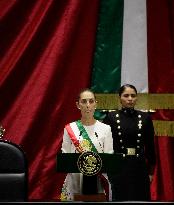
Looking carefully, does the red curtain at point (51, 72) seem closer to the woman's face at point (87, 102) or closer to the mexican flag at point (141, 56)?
the mexican flag at point (141, 56)

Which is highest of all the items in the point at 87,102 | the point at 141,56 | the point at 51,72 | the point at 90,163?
the point at 141,56

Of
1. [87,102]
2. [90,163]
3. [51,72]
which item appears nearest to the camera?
[90,163]

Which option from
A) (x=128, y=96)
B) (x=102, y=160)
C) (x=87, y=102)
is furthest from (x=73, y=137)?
(x=102, y=160)

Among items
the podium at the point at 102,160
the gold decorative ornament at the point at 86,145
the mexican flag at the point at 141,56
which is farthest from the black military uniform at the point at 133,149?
the podium at the point at 102,160

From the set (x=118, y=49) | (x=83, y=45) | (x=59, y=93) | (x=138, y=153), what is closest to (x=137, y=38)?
(x=118, y=49)

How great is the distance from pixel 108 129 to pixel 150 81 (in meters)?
0.88

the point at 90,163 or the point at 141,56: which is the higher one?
the point at 141,56

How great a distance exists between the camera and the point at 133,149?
273 cm

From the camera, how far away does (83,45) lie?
330 centimetres

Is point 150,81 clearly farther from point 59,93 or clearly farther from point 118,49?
point 59,93

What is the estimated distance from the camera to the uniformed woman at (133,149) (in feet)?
8.96

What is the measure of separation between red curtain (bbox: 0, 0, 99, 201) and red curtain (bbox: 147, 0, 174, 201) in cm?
43

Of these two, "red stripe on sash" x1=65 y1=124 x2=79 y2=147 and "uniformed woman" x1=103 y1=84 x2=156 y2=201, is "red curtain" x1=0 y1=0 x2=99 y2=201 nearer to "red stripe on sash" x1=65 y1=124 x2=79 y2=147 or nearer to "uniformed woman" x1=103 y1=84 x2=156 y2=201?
"uniformed woman" x1=103 y1=84 x2=156 y2=201

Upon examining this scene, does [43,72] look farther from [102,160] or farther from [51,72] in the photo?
[102,160]
